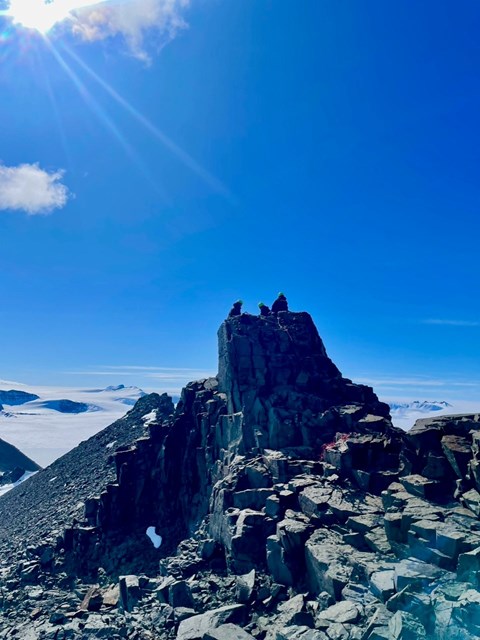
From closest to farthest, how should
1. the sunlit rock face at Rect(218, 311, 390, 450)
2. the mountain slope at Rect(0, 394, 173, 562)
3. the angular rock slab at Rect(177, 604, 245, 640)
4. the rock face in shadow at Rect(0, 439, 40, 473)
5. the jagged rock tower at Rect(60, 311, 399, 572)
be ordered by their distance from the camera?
the angular rock slab at Rect(177, 604, 245, 640), the jagged rock tower at Rect(60, 311, 399, 572), the sunlit rock face at Rect(218, 311, 390, 450), the mountain slope at Rect(0, 394, 173, 562), the rock face in shadow at Rect(0, 439, 40, 473)

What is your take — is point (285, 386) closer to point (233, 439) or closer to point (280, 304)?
point (233, 439)

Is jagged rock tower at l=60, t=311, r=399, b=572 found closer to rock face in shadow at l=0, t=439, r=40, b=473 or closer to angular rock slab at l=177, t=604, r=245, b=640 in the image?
angular rock slab at l=177, t=604, r=245, b=640

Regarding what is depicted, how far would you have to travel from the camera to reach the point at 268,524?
104ft

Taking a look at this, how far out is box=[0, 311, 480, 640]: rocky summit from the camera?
21.3 meters

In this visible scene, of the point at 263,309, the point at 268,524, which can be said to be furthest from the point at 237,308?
the point at 268,524

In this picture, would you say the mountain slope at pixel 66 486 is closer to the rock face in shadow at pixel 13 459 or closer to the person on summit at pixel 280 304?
the person on summit at pixel 280 304

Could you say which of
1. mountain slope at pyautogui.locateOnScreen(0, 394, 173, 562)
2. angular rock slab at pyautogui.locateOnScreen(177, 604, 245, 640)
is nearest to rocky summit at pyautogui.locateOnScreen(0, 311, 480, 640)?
angular rock slab at pyautogui.locateOnScreen(177, 604, 245, 640)

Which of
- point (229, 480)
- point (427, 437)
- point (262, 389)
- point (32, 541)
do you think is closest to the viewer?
point (427, 437)

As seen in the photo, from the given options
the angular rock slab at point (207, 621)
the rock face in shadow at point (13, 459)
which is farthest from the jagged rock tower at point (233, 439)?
the rock face in shadow at point (13, 459)

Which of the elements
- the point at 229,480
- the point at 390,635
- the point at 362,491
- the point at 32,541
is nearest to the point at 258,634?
the point at 390,635

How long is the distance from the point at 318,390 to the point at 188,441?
21030mm

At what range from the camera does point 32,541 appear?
176 ft

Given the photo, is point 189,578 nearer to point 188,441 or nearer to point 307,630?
point 307,630

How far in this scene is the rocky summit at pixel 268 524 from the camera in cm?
2128
